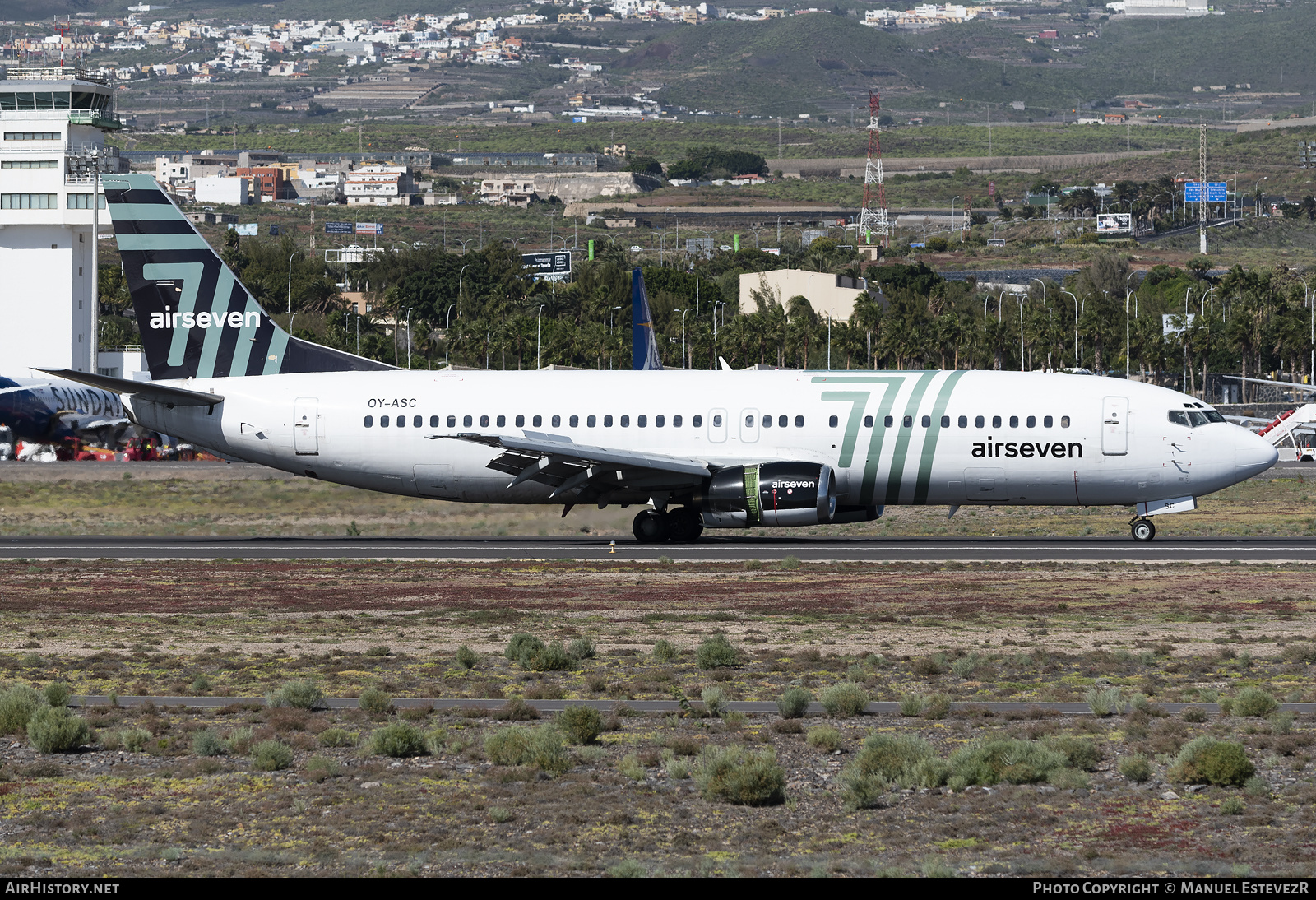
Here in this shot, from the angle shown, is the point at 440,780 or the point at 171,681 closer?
the point at 440,780

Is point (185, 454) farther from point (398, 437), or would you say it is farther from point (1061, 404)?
point (1061, 404)

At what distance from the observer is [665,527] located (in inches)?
1716

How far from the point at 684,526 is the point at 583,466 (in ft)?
11.9

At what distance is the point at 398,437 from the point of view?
43.5 m

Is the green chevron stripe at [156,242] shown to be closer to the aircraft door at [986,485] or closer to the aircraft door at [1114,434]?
the aircraft door at [986,485]

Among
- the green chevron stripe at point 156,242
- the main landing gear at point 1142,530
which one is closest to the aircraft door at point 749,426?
the main landing gear at point 1142,530

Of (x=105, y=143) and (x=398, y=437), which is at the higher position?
(x=105, y=143)

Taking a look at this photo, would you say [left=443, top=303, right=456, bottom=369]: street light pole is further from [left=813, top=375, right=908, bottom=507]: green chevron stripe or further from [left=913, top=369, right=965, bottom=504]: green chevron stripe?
[left=913, top=369, right=965, bottom=504]: green chevron stripe

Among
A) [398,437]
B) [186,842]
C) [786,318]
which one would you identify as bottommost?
[186,842]

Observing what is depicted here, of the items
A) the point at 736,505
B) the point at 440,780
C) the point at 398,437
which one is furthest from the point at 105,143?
the point at 440,780

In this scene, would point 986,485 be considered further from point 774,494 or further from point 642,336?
point 642,336

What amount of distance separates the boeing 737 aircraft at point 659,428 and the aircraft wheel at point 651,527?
50 mm

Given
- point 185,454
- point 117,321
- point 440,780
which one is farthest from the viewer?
point 117,321

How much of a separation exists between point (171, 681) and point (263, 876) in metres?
10.1
